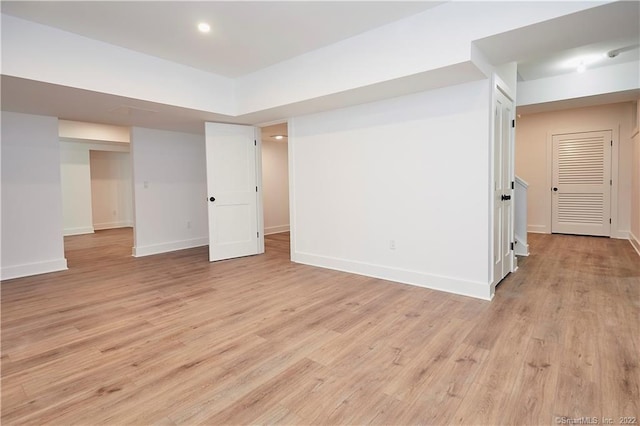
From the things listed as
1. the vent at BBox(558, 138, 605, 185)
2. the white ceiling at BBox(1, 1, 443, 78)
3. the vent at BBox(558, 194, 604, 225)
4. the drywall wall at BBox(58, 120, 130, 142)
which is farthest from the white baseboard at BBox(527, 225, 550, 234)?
the drywall wall at BBox(58, 120, 130, 142)

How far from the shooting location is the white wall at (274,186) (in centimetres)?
774

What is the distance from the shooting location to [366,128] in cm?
399

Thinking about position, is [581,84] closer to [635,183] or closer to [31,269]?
[635,183]

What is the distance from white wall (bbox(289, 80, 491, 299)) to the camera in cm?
325

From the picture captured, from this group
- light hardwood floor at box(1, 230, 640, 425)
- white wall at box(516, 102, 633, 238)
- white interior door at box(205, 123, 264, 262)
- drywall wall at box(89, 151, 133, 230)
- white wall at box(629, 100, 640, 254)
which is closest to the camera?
light hardwood floor at box(1, 230, 640, 425)

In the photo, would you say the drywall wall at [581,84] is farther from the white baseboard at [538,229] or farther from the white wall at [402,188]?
the white baseboard at [538,229]

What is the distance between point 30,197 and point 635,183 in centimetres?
906

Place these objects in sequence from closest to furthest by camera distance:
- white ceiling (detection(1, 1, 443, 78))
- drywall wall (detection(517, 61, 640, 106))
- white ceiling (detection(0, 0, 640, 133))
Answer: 1. white ceiling (detection(0, 0, 640, 133))
2. white ceiling (detection(1, 1, 443, 78))
3. drywall wall (detection(517, 61, 640, 106))

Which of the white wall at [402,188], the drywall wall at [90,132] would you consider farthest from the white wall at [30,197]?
the white wall at [402,188]

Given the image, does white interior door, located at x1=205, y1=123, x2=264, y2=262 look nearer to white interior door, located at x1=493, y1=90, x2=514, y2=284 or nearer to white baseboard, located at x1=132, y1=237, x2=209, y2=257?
white baseboard, located at x1=132, y1=237, x2=209, y2=257

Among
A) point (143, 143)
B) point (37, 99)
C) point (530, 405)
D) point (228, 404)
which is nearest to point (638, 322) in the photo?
point (530, 405)

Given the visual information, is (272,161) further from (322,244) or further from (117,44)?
(117,44)

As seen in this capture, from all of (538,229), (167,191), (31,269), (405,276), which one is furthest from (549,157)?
(31,269)

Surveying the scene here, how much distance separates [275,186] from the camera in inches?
313
